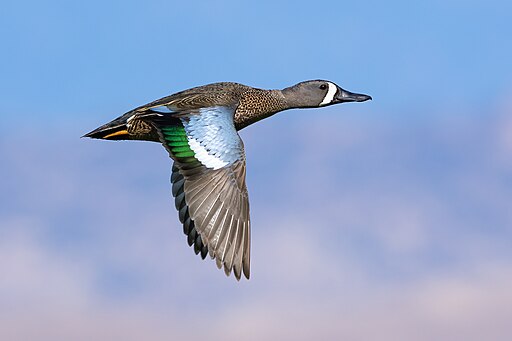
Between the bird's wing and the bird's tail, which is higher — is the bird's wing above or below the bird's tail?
below

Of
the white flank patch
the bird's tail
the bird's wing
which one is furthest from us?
the white flank patch

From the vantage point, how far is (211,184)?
9734mm

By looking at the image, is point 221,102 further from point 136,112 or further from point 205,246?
point 205,246

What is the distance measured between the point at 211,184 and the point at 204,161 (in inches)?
10.3

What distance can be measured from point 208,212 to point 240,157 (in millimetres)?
663

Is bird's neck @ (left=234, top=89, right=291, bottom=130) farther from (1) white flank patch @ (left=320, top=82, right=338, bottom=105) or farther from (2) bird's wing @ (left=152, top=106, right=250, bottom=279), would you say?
(2) bird's wing @ (left=152, top=106, right=250, bottom=279)

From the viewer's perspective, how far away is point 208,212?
9594mm

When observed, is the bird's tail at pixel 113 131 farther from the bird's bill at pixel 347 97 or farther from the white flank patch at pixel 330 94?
the bird's bill at pixel 347 97

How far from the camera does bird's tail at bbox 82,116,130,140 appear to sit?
11070 mm

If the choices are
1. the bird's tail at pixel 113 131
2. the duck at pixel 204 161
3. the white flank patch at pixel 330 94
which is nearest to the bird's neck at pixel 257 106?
the duck at pixel 204 161

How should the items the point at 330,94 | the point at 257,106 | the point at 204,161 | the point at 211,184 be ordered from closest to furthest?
the point at 211,184, the point at 204,161, the point at 257,106, the point at 330,94

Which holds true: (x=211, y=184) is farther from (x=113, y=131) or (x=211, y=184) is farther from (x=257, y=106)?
(x=257, y=106)

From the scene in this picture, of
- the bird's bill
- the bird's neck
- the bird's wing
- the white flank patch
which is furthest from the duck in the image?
the bird's bill

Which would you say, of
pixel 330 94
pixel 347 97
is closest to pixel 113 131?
pixel 330 94
